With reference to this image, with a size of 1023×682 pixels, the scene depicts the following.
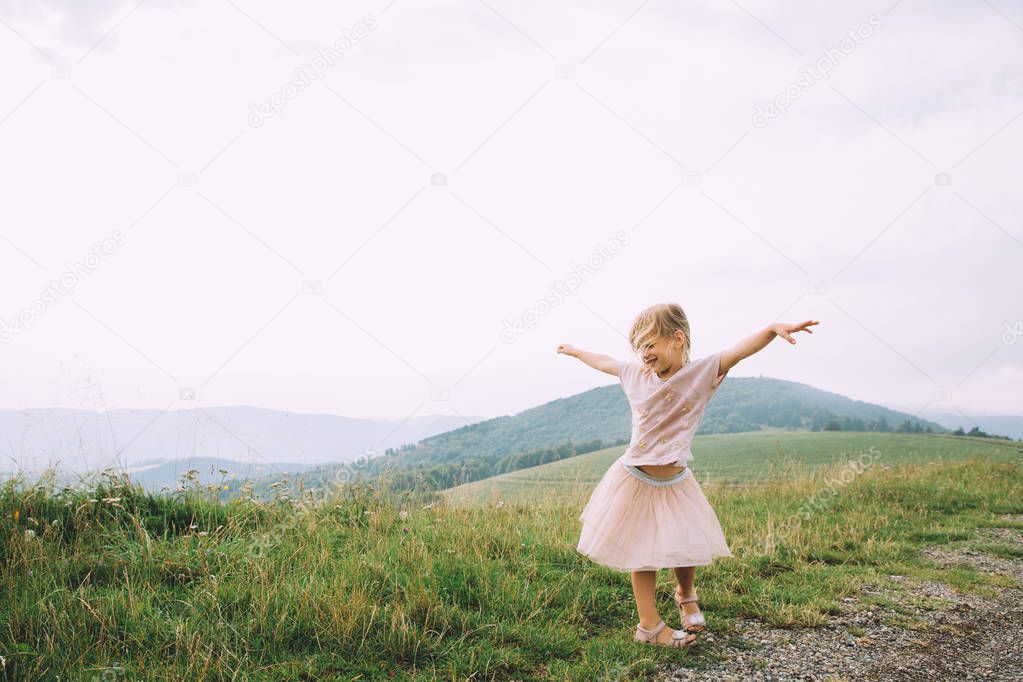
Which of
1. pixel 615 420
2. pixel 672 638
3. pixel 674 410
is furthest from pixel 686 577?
pixel 615 420

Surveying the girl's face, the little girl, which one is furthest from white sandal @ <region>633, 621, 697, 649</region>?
the girl's face

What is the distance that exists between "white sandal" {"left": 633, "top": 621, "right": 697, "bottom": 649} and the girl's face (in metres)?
1.66

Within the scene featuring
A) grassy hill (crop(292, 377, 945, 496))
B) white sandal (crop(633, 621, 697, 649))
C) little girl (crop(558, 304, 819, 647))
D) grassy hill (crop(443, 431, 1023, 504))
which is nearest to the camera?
white sandal (crop(633, 621, 697, 649))

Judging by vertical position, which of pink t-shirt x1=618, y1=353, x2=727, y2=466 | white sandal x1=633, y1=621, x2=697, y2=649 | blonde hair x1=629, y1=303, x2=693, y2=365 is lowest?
white sandal x1=633, y1=621, x2=697, y2=649

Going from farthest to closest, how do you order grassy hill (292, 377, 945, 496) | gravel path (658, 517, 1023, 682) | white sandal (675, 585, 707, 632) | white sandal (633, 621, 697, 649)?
grassy hill (292, 377, 945, 496) < white sandal (675, 585, 707, 632) < white sandal (633, 621, 697, 649) < gravel path (658, 517, 1023, 682)

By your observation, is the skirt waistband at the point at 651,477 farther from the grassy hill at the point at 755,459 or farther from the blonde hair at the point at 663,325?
the grassy hill at the point at 755,459

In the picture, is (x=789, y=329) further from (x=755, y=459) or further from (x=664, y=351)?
(x=755, y=459)

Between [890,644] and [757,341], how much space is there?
7.28 feet

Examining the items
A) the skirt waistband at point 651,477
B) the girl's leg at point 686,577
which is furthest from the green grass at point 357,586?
the skirt waistband at point 651,477

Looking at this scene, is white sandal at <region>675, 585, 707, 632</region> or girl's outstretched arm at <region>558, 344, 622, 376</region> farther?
girl's outstretched arm at <region>558, 344, 622, 376</region>

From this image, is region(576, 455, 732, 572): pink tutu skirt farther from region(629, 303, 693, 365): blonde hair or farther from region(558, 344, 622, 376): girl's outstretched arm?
region(629, 303, 693, 365): blonde hair

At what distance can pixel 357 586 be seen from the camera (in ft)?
14.3

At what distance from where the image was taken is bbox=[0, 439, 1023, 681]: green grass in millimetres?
3711

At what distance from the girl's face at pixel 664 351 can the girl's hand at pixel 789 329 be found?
0.63 m
